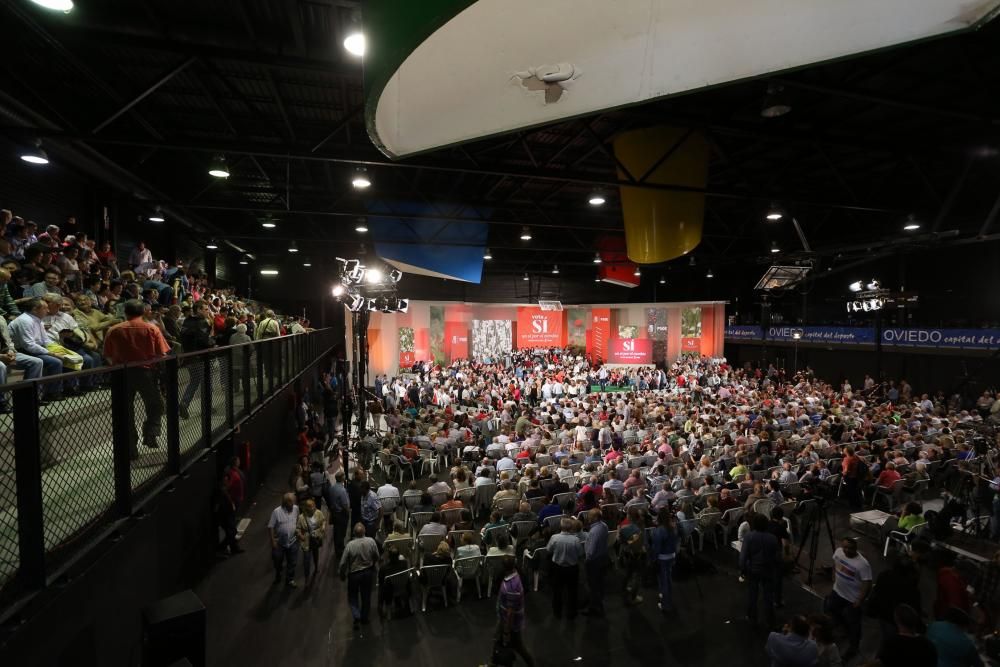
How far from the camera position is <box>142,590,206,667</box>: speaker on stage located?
10.5ft

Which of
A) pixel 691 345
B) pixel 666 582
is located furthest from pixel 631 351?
pixel 666 582

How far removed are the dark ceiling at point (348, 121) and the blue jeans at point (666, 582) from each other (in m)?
5.93

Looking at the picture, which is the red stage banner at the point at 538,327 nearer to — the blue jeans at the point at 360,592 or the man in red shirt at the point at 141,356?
the blue jeans at the point at 360,592

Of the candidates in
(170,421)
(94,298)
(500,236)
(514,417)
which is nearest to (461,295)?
(500,236)

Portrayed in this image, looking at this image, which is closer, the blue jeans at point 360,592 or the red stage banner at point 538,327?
the blue jeans at point 360,592

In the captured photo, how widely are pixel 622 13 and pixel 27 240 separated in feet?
30.9

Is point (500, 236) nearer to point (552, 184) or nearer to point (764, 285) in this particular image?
Result: point (552, 184)

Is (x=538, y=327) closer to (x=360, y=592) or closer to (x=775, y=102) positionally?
(x=775, y=102)

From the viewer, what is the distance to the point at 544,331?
26.8 m

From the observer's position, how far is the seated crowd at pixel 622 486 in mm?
6547

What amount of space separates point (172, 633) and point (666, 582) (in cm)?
568

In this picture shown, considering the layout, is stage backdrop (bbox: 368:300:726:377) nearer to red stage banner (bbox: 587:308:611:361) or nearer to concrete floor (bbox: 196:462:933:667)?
red stage banner (bbox: 587:308:611:361)

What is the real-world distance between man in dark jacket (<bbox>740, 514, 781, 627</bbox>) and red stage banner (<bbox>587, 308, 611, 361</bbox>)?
22594 millimetres

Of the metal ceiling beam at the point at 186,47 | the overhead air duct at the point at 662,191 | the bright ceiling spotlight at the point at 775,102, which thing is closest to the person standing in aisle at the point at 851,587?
the bright ceiling spotlight at the point at 775,102
